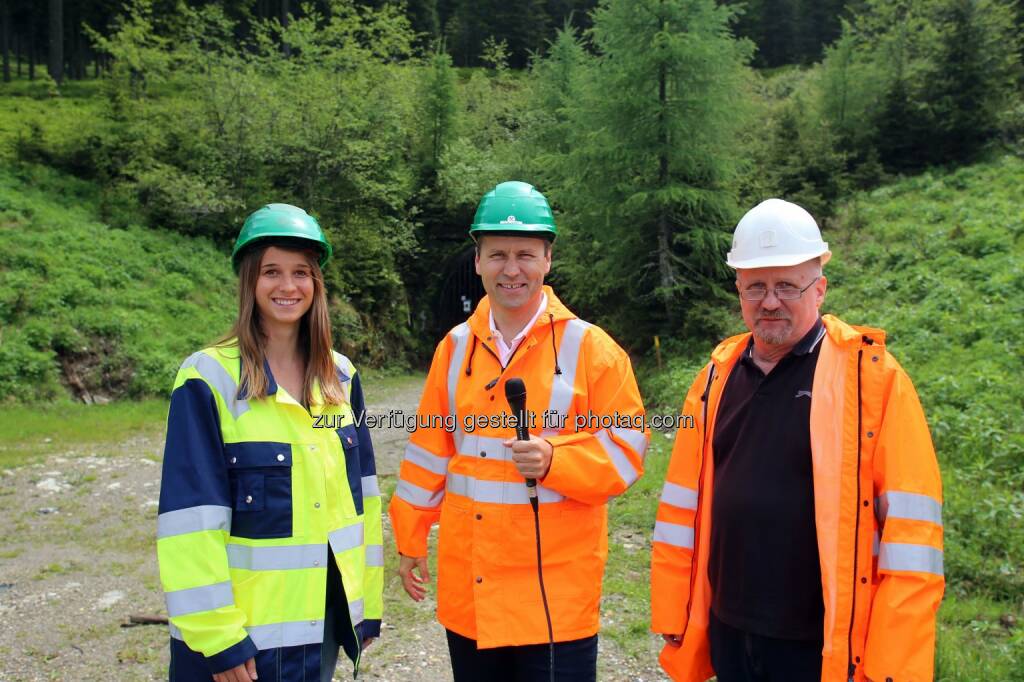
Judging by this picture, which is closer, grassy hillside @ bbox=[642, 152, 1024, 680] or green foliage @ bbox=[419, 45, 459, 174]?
grassy hillside @ bbox=[642, 152, 1024, 680]

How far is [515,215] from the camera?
8.65 feet

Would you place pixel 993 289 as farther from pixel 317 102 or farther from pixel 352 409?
pixel 317 102

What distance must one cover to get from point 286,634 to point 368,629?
44 centimetres

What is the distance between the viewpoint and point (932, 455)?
2154mm

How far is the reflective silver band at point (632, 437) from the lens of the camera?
8.52ft

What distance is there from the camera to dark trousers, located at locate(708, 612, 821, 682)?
2286 mm

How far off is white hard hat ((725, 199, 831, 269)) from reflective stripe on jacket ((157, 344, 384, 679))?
65.8 inches

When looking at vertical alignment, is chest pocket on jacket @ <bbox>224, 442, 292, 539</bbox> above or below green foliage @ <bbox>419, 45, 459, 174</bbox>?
below

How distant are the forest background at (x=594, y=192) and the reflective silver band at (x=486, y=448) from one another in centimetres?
313

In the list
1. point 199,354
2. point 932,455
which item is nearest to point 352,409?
point 199,354

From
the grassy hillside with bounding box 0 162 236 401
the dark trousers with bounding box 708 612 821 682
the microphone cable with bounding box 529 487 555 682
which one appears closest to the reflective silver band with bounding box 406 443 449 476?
the microphone cable with bounding box 529 487 555 682

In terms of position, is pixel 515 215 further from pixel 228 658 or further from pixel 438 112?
pixel 438 112

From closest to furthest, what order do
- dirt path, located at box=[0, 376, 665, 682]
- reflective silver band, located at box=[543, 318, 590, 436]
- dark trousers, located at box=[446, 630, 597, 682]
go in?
dark trousers, located at box=[446, 630, 597, 682]
reflective silver band, located at box=[543, 318, 590, 436]
dirt path, located at box=[0, 376, 665, 682]

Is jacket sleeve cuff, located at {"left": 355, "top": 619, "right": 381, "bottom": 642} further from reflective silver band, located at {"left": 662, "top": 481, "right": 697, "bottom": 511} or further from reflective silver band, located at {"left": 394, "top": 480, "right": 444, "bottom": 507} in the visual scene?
reflective silver band, located at {"left": 662, "top": 481, "right": 697, "bottom": 511}
